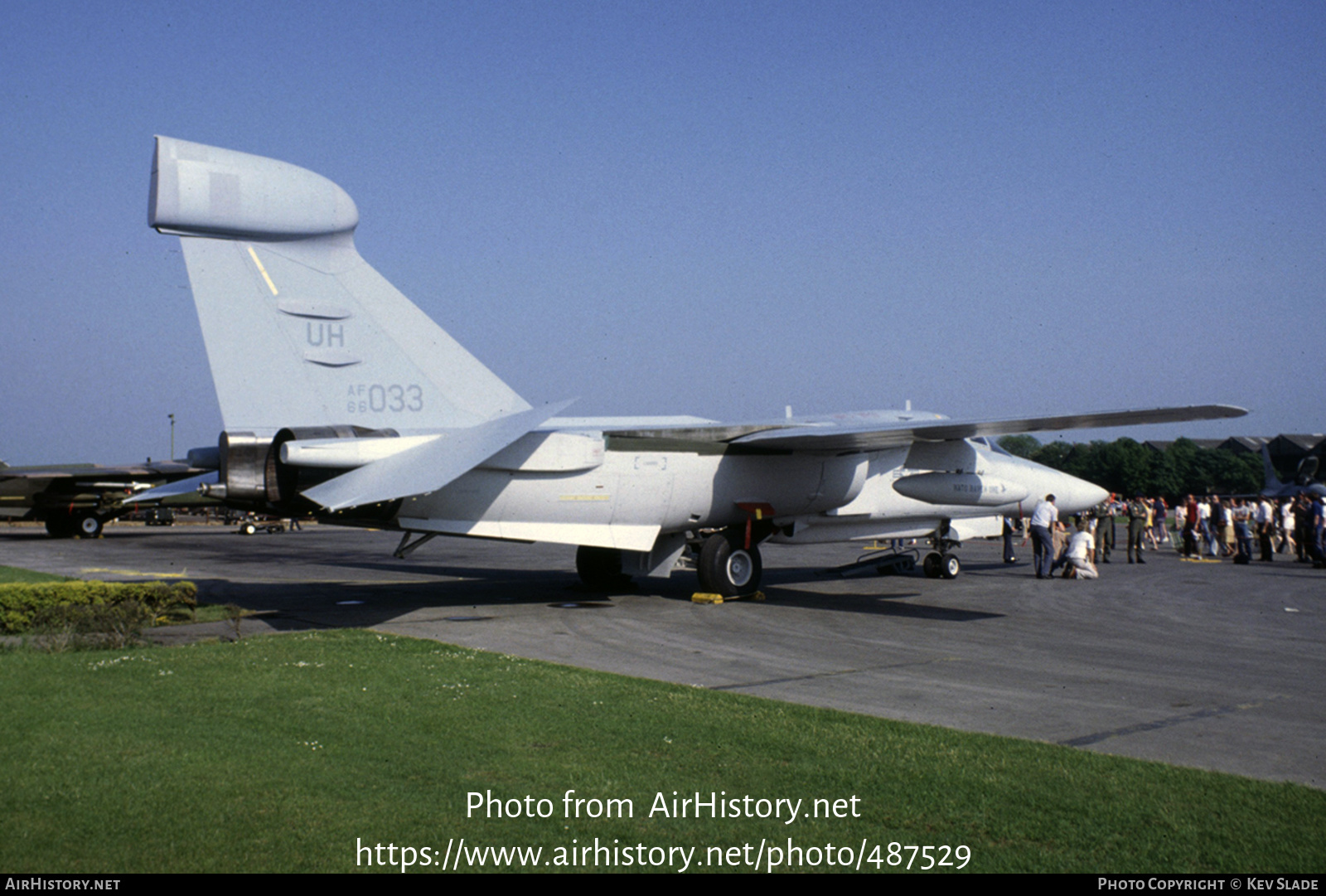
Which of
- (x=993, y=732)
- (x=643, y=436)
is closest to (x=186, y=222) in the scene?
(x=643, y=436)

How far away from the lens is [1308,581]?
18906mm

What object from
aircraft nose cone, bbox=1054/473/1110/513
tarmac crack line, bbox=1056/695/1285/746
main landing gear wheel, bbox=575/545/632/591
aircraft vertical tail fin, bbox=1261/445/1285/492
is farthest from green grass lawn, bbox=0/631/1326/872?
aircraft vertical tail fin, bbox=1261/445/1285/492

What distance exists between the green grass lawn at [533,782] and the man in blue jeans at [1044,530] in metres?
13.8

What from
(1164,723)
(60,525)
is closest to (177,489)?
(1164,723)

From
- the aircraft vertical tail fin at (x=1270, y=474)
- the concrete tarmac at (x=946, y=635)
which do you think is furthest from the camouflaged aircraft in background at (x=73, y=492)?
the aircraft vertical tail fin at (x=1270, y=474)

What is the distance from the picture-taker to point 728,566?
48.9 ft

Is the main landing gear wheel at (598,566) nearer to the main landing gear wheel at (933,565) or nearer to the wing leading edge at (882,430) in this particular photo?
the wing leading edge at (882,430)

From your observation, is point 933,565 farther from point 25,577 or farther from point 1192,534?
point 25,577

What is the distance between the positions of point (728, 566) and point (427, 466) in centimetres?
623

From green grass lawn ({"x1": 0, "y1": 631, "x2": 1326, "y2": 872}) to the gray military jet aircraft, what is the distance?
313 centimetres

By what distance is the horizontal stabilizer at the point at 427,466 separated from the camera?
9375 mm

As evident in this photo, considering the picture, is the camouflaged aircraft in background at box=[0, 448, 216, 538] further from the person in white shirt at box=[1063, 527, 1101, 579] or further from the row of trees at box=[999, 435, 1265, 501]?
the row of trees at box=[999, 435, 1265, 501]

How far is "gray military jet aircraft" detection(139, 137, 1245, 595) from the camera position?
10.6 metres
